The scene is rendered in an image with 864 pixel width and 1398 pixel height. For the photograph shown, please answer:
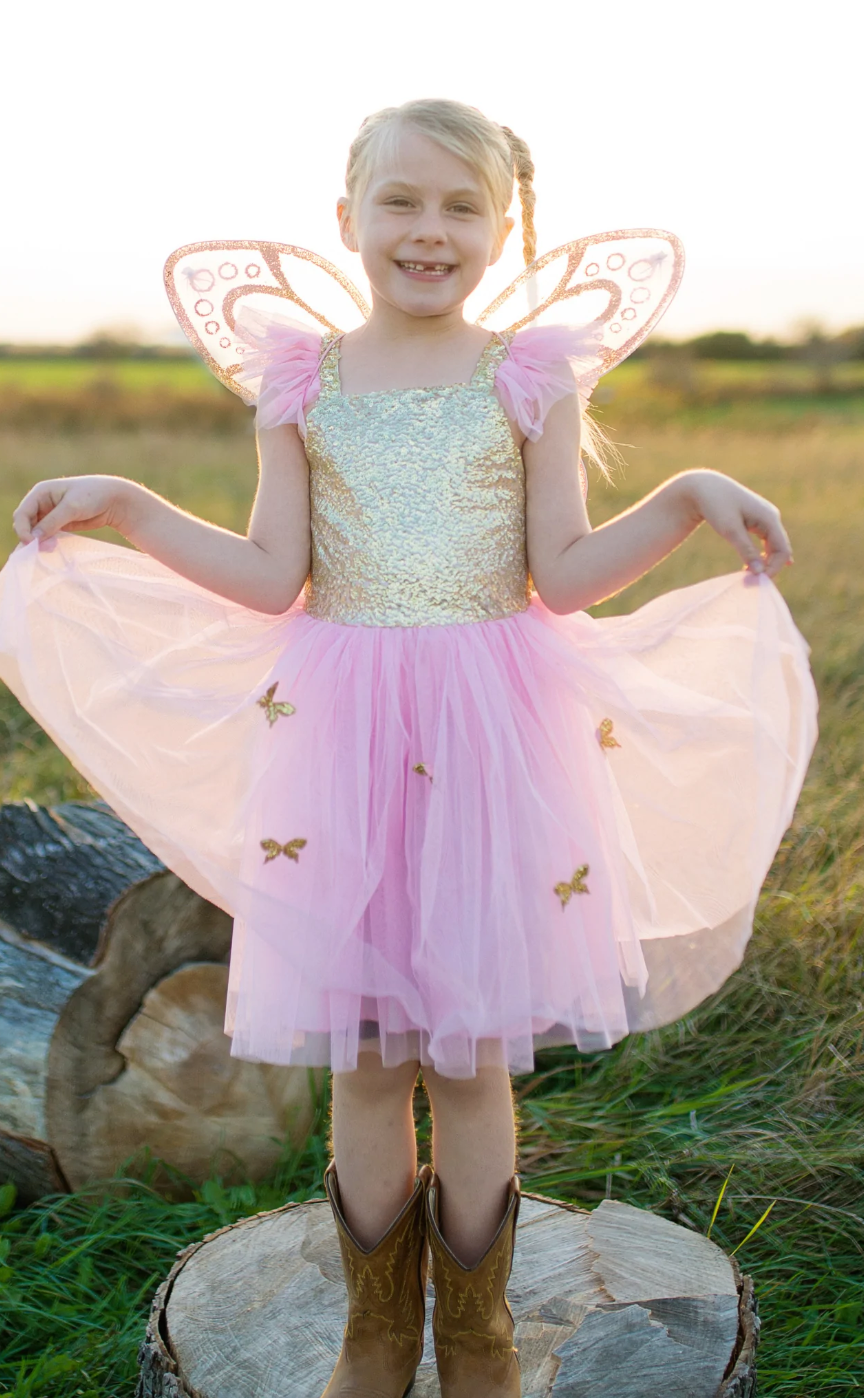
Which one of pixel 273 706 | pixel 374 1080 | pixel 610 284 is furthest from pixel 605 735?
pixel 610 284

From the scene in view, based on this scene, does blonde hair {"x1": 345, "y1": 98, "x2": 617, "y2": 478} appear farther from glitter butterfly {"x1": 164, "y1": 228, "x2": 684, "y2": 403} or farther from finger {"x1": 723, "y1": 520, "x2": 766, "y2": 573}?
finger {"x1": 723, "y1": 520, "x2": 766, "y2": 573}

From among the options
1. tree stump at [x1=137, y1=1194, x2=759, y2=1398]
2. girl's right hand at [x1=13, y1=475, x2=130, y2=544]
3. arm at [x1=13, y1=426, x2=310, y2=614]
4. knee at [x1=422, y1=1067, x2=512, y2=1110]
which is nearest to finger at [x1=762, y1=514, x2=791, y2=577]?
arm at [x1=13, y1=426, x2=310, y2=614]

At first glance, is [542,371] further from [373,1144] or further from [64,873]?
[64,873]

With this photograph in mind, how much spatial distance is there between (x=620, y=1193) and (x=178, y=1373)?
3.21 ft

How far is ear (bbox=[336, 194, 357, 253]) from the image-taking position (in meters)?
1.97

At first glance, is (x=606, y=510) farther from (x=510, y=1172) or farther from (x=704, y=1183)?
(x=510, y=1172)

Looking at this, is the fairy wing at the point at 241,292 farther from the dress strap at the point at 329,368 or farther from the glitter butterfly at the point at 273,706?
the glitter butterfly at the point at 273,706

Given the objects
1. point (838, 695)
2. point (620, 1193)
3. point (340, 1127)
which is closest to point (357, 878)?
point (340, 1127)

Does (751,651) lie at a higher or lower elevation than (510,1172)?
higher

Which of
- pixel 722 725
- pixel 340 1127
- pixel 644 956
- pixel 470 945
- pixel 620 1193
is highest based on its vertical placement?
pixel 722 725

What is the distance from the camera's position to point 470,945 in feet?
5.55

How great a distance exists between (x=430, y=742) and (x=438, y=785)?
0.07m

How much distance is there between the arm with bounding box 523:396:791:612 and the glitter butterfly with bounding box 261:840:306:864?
0.52 m

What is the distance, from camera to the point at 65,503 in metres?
1.85
